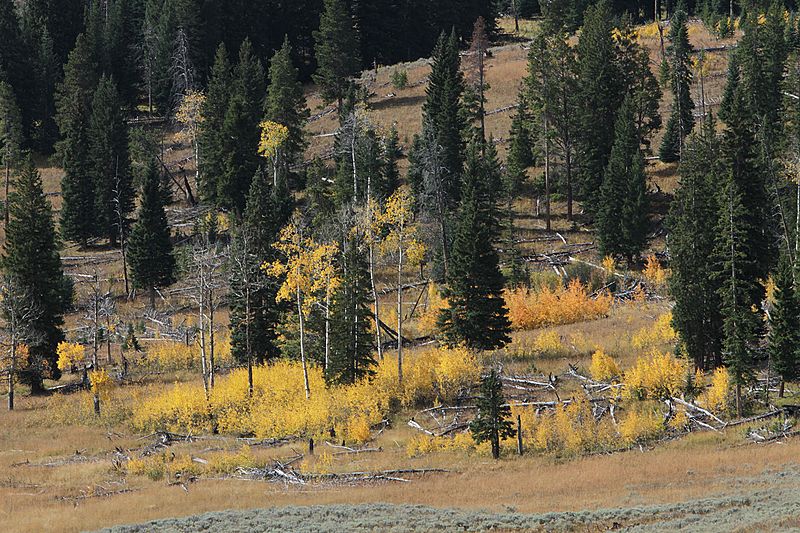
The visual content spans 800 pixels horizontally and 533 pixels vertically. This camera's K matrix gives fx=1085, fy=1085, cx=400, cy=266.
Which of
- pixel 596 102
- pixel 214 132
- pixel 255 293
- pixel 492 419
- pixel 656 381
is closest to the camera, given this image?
pixel 492 419

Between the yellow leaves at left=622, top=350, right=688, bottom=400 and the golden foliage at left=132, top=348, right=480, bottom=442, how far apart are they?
771cm

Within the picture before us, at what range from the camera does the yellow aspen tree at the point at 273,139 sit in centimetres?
8056

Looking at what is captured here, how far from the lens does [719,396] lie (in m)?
45.8

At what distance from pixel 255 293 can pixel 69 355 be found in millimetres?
12855

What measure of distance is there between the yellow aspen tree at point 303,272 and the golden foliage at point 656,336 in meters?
15.5

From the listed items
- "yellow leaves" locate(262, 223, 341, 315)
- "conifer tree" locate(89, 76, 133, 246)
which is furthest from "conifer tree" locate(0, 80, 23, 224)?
"yellow leaves" locate(262, 223, 341, 315)

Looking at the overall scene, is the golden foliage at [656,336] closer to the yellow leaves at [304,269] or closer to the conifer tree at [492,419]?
the conifer tree at [492,419]

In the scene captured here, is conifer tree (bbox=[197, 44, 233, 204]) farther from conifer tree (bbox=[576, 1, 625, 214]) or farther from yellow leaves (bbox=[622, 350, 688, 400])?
yellow leaves (bbox=[622, 350, 688, 400])

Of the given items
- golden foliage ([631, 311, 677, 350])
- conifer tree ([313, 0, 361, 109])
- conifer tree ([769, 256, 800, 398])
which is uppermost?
conifer tree ([313, 0, 361, 109])

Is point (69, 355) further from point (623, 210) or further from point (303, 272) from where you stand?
point (623, 210)

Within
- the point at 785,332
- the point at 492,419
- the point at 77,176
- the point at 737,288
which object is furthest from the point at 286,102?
the point at 785,332

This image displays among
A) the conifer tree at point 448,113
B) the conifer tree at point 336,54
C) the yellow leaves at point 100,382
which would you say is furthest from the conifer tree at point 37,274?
the conifer tree at point 336,54

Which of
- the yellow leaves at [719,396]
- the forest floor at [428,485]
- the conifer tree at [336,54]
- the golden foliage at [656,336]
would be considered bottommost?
the forest floor at [428,485]

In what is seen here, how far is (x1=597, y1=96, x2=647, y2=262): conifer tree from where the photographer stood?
69875mm
